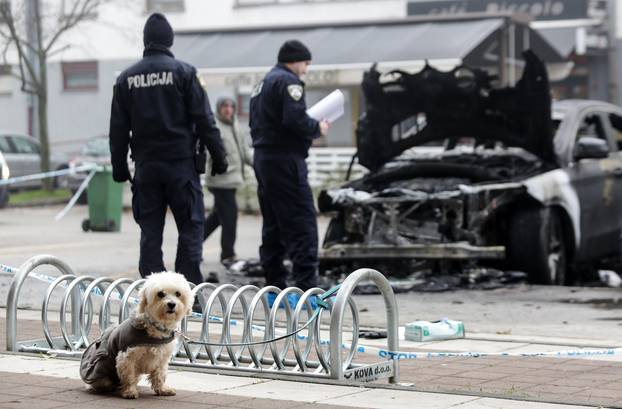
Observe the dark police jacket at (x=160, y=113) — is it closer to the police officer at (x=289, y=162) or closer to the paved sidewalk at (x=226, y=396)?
the police officer at (x=289, y=162)

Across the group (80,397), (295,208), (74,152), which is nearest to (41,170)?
(74,152)

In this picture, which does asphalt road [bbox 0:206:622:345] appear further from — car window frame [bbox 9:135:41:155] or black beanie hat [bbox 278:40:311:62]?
car window frame [bbox 9:135:41:155]

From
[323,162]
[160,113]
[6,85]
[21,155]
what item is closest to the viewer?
[160,113]

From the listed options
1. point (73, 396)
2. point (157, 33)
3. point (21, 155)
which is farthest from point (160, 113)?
point (21, 155)

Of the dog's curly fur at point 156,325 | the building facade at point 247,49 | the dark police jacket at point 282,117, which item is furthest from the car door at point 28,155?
the dog's curly fur at point 156,325

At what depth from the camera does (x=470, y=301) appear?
37.1 feet

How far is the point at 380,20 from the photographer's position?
113 ft

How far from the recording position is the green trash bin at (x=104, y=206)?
18500 millimetres

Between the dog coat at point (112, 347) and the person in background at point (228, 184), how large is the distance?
697 centimetres

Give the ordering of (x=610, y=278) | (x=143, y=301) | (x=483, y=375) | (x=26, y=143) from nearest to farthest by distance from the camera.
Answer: (x=143, y=301), (x=483, y=375), (x=610, y=278), (x=26, y=143)

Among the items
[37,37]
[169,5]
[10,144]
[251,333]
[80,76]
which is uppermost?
[169,5]

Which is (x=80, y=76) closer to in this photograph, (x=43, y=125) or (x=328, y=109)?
(x=43, y=125)

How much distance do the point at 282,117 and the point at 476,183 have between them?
2323 millimetres

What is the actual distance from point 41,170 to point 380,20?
980cm
